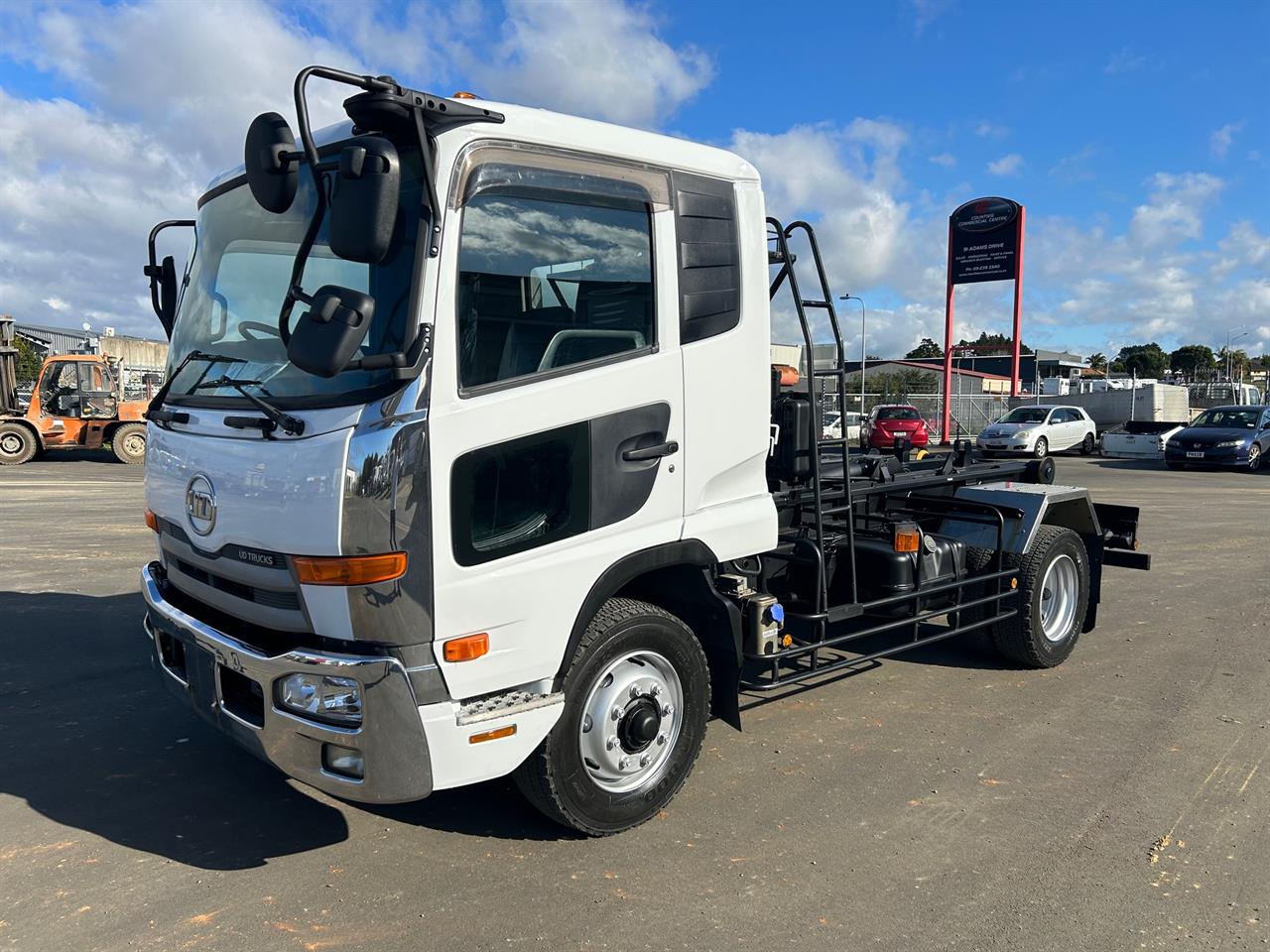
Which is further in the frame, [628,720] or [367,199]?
[628,720]

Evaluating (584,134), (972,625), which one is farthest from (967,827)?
(584,134)

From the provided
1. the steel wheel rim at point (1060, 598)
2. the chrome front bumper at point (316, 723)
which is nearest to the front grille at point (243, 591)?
the chrome front bumper at point (316, 723)

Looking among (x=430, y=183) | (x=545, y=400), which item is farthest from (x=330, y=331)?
(x=545, y=400)

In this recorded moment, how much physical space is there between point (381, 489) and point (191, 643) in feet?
4.15

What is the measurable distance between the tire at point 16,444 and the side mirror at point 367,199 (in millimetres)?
22628

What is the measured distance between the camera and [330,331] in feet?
9.22

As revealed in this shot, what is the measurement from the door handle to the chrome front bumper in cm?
117

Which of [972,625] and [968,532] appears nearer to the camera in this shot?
[972,625]

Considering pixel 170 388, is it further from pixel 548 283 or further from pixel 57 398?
pixel 57 398

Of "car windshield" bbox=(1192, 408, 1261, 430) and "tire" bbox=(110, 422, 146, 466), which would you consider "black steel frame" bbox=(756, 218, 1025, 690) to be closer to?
"tire" bbox=(110, 422, 146, 466)

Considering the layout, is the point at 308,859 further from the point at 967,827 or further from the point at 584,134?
the point at 584,134

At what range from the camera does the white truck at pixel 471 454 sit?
297 cm

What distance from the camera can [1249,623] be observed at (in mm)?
7207

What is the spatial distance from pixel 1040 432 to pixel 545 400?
27.5 meters
